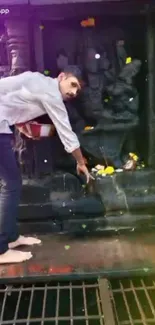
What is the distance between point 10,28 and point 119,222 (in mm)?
1443

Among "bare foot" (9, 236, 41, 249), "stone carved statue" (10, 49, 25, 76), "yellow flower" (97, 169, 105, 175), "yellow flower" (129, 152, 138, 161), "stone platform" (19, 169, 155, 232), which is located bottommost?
"bare foot" (9, 236, 41, 249)

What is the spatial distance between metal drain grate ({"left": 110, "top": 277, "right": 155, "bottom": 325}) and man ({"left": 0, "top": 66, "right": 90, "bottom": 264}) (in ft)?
1.96

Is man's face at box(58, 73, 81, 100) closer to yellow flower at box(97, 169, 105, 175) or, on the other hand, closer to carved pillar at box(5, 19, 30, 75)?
carved pillar at box(5, 19, 30, 75)

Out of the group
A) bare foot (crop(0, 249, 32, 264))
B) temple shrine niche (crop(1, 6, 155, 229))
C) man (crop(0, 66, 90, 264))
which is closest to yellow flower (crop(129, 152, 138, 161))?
temple shrine niche (crop(1, 6, 155, 229))

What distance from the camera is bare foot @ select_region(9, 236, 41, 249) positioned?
9.09ft

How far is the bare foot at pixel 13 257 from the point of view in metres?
2.56

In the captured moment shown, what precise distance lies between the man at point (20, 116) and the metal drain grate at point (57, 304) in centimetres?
28

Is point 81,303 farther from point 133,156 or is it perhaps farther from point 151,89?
point 151,89

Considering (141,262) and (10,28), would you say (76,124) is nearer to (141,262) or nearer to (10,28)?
(10,28)

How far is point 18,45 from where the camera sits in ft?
9.51

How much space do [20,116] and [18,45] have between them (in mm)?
602

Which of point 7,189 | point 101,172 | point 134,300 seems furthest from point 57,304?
point 101,172

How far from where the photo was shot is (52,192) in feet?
10.3

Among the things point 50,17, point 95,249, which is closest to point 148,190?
point 95,249
